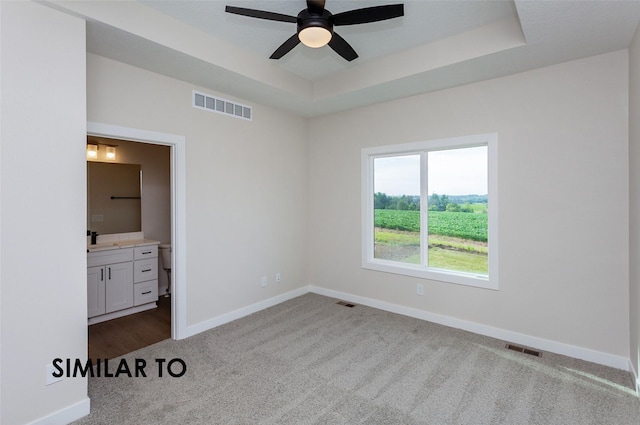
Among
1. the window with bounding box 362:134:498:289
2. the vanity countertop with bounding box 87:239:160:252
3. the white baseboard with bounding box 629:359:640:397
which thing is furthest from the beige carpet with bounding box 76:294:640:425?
the vanity countertop with bounding box 87:239:160:252

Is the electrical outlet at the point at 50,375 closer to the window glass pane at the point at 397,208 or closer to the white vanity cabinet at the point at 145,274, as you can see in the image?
the white vanity cabinet at the point at 145,274

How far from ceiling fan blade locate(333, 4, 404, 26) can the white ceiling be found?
0.47 metres

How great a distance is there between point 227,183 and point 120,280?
1811mm

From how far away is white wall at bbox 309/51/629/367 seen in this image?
107 inches

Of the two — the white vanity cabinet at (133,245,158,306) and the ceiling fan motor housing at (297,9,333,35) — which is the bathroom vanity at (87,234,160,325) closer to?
the white vanity cabinet at (133,245,158,306)

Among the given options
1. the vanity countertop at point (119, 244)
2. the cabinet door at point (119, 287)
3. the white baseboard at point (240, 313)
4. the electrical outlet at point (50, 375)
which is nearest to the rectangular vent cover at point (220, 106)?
the vanity countertop at point (119, 244)

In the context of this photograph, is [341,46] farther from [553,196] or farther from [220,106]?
[553,196]

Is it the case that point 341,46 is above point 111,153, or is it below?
above

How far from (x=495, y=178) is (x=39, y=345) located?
153 inches

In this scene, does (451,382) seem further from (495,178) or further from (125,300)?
(125,300)

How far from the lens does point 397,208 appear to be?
4.15 m

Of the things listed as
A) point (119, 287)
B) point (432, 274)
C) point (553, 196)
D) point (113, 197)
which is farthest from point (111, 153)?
point (553, 196)

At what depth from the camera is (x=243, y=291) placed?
3953 millimetres

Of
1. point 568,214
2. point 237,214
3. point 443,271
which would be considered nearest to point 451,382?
point 443,271
